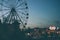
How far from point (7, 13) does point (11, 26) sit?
5.32 m

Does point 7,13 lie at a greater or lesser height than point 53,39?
greater

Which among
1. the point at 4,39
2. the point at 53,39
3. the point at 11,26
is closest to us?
the point at 4,39

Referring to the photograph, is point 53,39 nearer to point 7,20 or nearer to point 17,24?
point 17,24

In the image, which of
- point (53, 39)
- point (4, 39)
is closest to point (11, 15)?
point (4, 39)

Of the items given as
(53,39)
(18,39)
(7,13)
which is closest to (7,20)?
(7,13)

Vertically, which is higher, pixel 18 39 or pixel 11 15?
pixel 11 15

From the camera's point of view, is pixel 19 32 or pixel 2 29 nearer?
pixel 2 29

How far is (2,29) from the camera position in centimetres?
3453

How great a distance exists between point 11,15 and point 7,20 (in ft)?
4.90

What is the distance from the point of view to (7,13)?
104 ft

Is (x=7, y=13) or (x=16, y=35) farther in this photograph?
(x=16, y=35)

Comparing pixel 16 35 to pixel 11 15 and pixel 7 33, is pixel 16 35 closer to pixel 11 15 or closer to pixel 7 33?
pixel 7 33

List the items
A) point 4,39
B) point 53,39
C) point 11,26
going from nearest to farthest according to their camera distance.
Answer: point 4,39 < point 11,26 < point 53,39

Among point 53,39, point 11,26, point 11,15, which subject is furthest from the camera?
point 53,39
